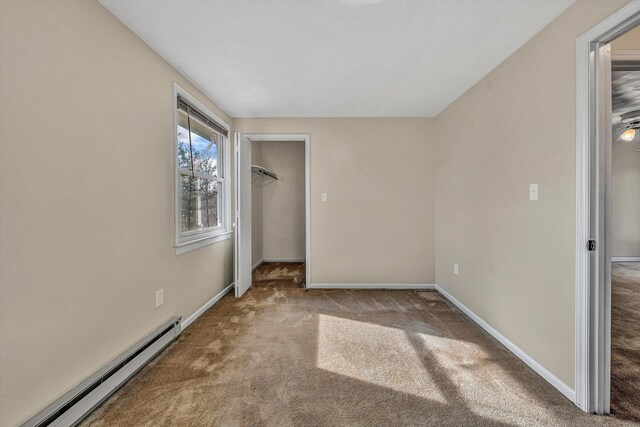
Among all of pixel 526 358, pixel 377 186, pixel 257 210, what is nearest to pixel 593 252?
pixel 526 358

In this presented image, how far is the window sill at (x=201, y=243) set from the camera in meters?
2.42

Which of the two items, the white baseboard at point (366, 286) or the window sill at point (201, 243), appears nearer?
the window sill at point (201, 243)

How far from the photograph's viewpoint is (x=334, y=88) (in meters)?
2.71

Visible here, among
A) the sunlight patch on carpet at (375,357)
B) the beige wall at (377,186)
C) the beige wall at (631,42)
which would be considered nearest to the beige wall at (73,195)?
the sunlight patch on carpet at (375,357)

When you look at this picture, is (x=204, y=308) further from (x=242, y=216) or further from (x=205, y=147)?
(x=205, y=147)

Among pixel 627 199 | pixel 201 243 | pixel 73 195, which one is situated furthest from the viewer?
pixel 627 199

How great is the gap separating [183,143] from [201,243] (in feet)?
3.37

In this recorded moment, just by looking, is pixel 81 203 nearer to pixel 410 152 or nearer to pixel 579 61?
pixel 579 61

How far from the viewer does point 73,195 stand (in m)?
1.42

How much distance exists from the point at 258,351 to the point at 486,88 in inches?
119

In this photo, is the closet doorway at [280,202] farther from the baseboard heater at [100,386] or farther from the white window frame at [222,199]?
the baseboard heater at [100,386]

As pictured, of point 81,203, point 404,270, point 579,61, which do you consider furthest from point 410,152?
point 81,203

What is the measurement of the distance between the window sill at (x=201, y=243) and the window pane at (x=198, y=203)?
0.16m

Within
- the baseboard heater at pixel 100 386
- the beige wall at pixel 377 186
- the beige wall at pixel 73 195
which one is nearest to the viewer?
the beige wall at pixel 73 195
